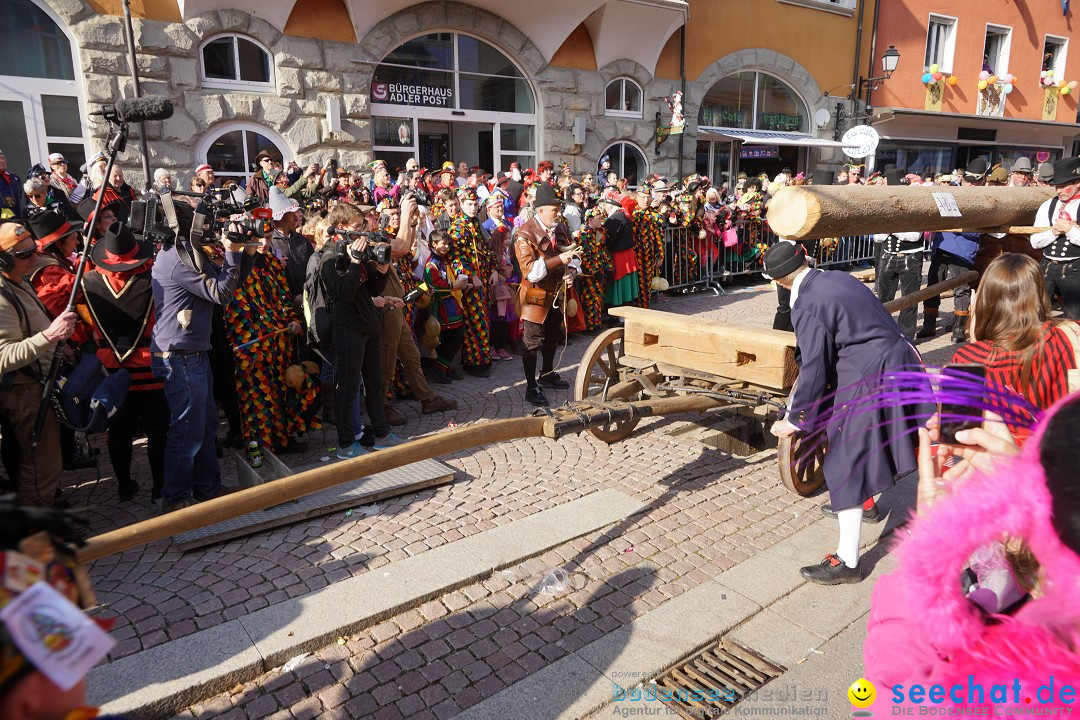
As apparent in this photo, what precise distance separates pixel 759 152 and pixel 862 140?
2831 mm

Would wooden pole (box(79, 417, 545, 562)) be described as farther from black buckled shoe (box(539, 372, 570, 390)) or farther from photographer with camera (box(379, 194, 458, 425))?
black buckled shoe (box(539, 372, 570, 390))

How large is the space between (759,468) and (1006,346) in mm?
2428

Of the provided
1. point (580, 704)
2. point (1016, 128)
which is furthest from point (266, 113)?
point (1016, 128)

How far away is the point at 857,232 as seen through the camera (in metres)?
4.61

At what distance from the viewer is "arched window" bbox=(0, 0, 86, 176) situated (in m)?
9.91

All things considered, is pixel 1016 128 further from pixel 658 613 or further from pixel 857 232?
pixel 658 613

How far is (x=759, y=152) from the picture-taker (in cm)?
1973

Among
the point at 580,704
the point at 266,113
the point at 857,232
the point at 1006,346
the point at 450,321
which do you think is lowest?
the point at 580,704

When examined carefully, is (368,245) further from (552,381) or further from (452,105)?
(452,105)

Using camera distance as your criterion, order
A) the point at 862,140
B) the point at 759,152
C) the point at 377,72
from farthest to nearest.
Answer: the point at 759,152 → the point at 862,140 → the point at 377,72

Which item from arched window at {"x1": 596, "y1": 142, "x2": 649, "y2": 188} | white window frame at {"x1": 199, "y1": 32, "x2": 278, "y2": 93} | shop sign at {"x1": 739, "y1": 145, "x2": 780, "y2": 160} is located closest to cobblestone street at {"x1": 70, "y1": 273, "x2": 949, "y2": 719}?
white window frame at {"x1": 199, "y1": 32, "x2": 278, "y2": 93}

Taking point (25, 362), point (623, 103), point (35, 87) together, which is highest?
point (623, 103)

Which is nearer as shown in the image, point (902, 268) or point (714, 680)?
point (714, 680)

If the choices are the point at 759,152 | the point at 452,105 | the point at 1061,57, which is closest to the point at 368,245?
the point at 452,105
